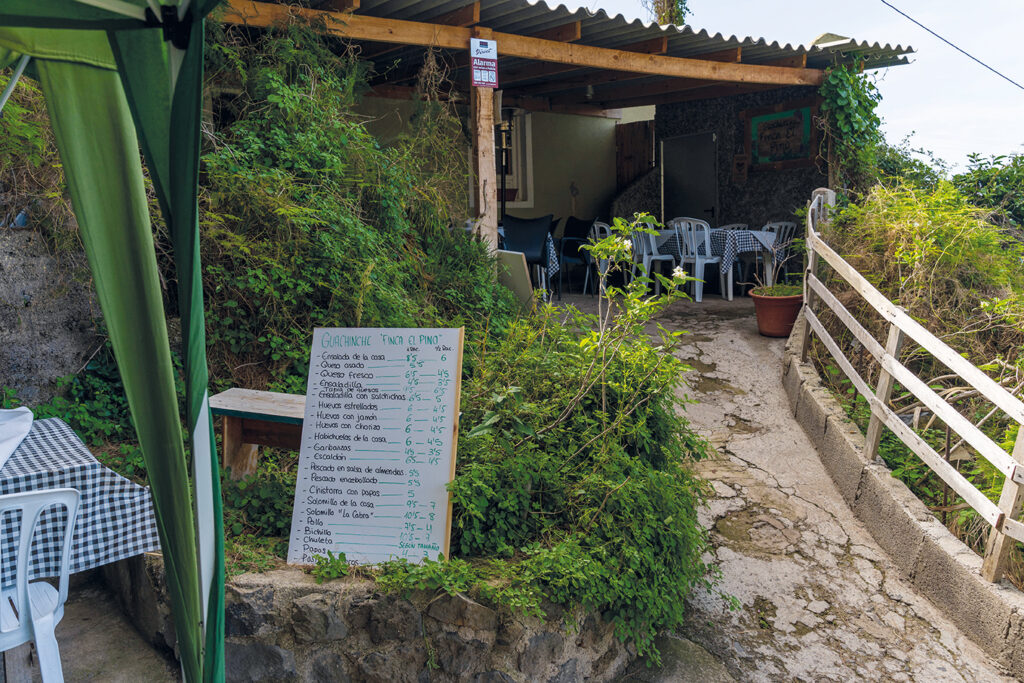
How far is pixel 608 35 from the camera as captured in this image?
6.48 meters

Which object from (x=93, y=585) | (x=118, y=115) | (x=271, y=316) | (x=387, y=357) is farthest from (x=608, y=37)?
(x=118, y=115)

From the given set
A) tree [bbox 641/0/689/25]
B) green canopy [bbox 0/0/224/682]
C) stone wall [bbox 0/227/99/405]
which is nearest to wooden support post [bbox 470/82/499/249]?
stone wall [bbox 0/227/99/405]

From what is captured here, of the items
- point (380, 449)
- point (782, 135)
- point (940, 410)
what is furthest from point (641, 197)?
point (380, 449)

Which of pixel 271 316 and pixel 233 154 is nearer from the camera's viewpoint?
pixel 271 316

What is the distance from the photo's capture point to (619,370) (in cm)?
356

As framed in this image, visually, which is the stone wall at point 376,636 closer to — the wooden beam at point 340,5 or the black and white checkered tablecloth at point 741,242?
the wooden beam at point 340,5

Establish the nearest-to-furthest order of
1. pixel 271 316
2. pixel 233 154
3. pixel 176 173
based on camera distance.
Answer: pixel 176 173 < pixel 271 316 < pixel 233 154

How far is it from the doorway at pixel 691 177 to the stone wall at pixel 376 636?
28.6 ft

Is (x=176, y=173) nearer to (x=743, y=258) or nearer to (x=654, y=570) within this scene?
(x=654, y=570)

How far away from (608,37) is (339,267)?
11.5 ft

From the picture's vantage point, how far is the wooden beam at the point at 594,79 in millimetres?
7441

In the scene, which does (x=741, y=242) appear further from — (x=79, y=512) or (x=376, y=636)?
(x=79, y=512)

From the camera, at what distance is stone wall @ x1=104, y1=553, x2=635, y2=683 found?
2.61 meters

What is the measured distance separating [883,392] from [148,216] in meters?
3.93
